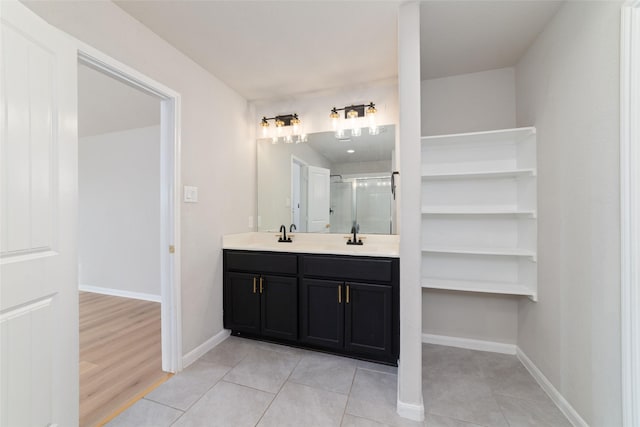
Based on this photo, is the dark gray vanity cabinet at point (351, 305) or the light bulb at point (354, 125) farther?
the light bulb at point (354, 125)

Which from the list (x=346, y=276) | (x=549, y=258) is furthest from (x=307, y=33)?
(x=549, y=258)

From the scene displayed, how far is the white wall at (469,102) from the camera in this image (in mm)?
2248

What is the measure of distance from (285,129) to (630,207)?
257cm

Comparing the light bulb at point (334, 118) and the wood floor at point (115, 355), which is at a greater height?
the light bulb at point (334, 118)

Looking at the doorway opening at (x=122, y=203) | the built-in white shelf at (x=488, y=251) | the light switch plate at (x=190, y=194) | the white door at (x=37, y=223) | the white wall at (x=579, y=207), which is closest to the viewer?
the white door at (x=37, y=223)

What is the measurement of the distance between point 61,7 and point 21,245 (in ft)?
3.92

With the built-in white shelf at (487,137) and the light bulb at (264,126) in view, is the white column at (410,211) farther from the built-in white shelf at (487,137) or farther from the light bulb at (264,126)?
the light bulb at (264,126)

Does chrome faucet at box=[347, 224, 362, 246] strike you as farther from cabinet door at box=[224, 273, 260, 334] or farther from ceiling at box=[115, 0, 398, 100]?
ceiling at box=[115, 0, 398, 100]

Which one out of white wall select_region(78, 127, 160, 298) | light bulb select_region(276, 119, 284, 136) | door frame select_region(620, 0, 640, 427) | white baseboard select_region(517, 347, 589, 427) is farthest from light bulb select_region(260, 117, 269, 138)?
white baseboard select_region(517, 347, 589, 427)

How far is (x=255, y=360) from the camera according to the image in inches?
81.8

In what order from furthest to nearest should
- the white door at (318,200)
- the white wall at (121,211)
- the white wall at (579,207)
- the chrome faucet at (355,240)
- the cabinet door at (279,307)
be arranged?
the white wall at (121,211) → the white door at (318,200) → the chrome faucet at (355,240) → the cabinet door at (279,307) → the white wall at (579,207)

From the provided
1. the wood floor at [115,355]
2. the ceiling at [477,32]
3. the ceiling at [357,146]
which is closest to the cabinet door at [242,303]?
the wood floor at [115,355]

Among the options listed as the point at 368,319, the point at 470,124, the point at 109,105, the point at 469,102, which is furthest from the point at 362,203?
the point at 109,105

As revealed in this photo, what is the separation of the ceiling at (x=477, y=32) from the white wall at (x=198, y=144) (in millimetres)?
1787
